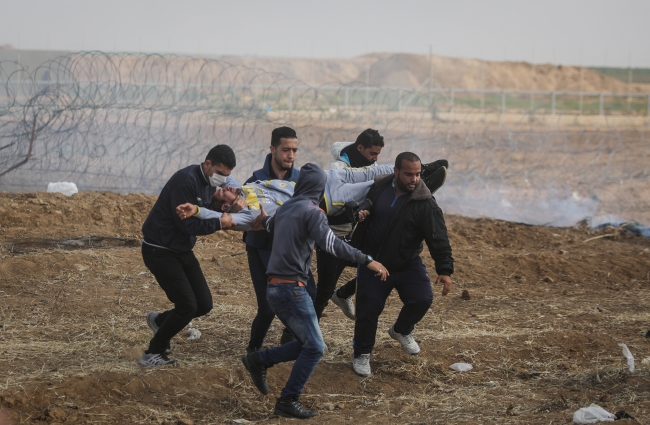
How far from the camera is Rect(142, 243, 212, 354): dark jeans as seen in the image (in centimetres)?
612

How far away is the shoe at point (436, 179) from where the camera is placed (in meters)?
6.36

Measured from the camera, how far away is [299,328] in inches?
215

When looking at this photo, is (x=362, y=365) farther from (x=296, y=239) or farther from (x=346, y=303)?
(x=296, y=239)

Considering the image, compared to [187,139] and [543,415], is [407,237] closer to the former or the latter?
[543,415]

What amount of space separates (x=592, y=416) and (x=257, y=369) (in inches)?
89.2

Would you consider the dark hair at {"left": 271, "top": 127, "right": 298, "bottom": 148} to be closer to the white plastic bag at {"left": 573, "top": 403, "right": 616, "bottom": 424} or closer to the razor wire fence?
the white plastic bag at {"left": 573, "top": 403, "right": 616, "bottom": 424}

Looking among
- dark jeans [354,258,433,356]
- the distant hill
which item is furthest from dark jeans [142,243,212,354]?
the distant hill

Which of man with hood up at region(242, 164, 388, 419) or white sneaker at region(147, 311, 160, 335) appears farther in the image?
white sneaker at region(147, 311, 160, 335)

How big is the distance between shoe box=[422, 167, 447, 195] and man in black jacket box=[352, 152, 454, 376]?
22 centimetres

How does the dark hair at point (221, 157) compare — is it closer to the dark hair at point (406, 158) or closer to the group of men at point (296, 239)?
the group of men at point (296, 239)

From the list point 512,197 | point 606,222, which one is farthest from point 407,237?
point 512,197

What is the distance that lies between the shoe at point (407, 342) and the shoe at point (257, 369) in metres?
1.34

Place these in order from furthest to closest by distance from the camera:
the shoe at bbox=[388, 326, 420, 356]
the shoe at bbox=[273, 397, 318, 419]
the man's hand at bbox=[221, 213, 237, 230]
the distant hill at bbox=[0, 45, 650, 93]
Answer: the distant hill at bbox=[0, 45, 650, 93] < the shoe at bbox=[388, 326, 420, 356] < the man's hand at bbox=[221, 213, 237, 230] < the shoe at bbox=[273, 397, 318, 419]

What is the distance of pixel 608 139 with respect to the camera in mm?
26000
